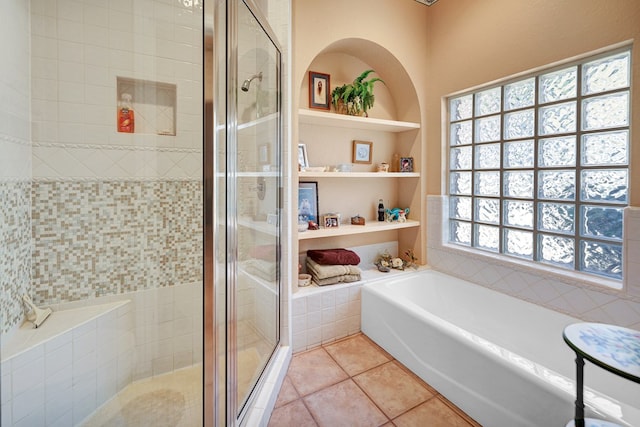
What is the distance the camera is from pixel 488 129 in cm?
212

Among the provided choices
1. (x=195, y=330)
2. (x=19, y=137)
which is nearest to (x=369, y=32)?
(x=19, y=137)

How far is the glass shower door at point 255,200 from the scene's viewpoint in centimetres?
121

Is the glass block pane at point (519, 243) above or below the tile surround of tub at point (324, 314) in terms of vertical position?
above

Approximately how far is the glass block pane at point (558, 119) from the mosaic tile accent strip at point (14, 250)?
2.83 metres

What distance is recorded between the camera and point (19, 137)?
1.19 metres

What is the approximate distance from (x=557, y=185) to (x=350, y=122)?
57.3 inches

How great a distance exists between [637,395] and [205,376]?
185cm

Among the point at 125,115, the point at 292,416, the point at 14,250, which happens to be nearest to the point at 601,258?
the point at 292,416

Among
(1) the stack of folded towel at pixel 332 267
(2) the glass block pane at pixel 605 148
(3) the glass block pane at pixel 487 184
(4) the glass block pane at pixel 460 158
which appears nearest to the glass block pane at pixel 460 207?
(3) the glass block pane at pixel 487 184

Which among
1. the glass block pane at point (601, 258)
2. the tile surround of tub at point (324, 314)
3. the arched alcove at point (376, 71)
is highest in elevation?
the arched alcove at point (376, 71)

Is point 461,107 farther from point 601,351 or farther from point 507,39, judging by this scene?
point 601,351

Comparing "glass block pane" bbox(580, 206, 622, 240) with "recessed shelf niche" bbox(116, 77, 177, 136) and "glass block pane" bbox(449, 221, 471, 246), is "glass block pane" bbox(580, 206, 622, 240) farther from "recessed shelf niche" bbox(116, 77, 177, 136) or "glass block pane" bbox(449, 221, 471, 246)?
"recessed shelf niche" bbox(116, 77, 177, 136)

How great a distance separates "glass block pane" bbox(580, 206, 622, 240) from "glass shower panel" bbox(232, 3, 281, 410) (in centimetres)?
184

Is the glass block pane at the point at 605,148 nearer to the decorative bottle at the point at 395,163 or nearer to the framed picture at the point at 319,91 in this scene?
the decorative bottle at the point at 395,163
